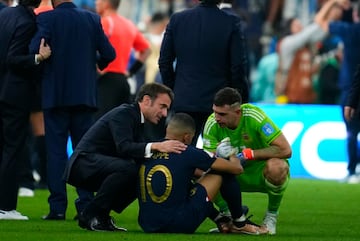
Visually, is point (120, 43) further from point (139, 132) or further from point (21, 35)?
point (139, 132)

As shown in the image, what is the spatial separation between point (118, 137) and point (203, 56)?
6.54 ft

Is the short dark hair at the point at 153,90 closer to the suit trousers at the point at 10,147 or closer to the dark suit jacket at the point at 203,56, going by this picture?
the dark suit jacket at the point at 203,56

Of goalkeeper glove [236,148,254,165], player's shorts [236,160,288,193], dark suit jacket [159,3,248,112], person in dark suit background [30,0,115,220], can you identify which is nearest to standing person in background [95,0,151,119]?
dark suit jacket [159,3,248,112]

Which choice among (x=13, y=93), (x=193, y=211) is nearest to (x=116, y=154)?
(x=193, y=211)

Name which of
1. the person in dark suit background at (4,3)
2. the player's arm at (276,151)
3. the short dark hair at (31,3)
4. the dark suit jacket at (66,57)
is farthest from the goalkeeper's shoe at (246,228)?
the person in dark suit background at (4,3)

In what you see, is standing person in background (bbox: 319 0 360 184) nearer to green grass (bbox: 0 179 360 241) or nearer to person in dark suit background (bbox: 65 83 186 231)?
green grass (bbox: 0 179 360 241)

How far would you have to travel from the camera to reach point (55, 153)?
14.0 meters

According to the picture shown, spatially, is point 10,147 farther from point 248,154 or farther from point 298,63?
point 298,63

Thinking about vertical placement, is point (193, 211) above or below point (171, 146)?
below

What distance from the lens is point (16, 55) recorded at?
14.0 meters

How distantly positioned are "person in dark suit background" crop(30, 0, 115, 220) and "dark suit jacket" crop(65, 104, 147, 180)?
1.08 m

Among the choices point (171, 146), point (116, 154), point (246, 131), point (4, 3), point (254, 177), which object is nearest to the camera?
point (171, 146)

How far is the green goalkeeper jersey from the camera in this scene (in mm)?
12836

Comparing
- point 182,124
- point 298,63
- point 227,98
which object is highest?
point 227,98
